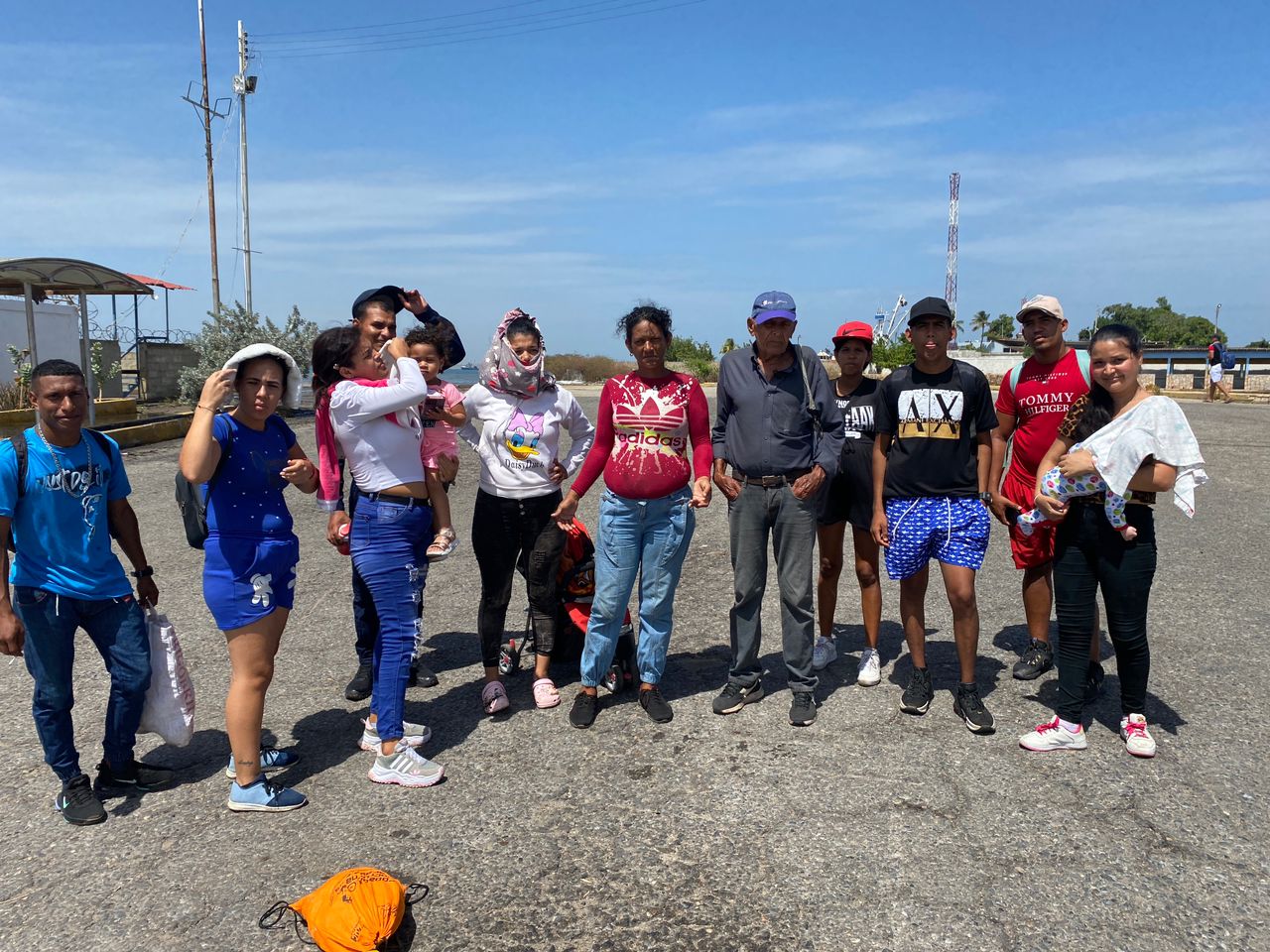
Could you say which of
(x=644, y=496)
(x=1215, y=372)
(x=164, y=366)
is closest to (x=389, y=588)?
(x=644, y=496)

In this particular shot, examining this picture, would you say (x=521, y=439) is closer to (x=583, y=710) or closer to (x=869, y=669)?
(x=583, y=710)

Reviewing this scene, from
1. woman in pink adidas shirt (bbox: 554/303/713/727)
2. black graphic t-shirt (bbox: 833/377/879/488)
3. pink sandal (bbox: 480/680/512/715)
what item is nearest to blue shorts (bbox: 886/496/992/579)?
black graphic t-shirt (bbox: 833/377/879/488)

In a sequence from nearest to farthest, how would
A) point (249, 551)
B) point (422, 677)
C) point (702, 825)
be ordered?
1. point (702, 825)
2. point (249, 551)
3. point (422, 677)

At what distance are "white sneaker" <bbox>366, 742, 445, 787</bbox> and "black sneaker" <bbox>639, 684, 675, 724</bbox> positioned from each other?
111 centimetres

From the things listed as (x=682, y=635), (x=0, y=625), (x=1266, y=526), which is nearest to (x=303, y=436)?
(x=682, y=635)

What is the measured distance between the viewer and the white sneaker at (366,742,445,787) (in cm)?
363

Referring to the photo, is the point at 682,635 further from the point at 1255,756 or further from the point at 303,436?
the point at 303,436

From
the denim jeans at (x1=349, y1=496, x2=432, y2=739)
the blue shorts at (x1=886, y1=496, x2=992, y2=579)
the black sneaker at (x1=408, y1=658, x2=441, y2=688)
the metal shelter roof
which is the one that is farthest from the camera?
the metal shelter roof

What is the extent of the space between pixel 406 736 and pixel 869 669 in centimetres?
244

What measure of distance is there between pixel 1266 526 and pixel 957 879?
779 cm

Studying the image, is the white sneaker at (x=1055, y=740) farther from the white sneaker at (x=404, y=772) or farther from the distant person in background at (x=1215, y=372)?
the distant person in background at (x=1215, y=372)

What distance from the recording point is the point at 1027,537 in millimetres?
4754

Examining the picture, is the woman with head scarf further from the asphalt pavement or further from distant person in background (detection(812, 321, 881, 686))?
distant person in background (detection(812, 321, 881, 686))

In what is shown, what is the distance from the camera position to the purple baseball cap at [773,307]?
4188mm
